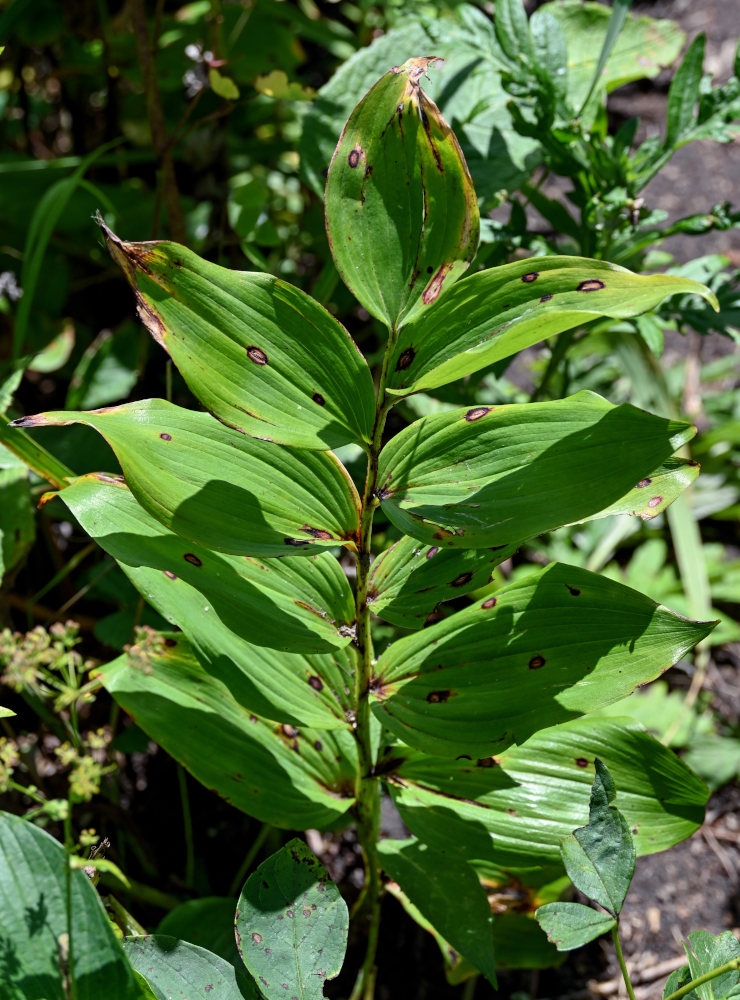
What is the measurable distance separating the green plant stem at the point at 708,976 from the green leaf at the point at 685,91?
3.65 ft

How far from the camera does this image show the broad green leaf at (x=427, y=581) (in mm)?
960

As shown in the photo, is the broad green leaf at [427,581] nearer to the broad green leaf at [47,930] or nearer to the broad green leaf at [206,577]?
the broad green leaf at [206,577]

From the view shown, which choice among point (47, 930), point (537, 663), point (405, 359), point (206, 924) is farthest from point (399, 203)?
point (206, 924)

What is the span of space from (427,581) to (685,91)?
886 mm

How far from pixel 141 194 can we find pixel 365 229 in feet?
4.13

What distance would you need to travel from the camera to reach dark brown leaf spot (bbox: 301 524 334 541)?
92 centimetres

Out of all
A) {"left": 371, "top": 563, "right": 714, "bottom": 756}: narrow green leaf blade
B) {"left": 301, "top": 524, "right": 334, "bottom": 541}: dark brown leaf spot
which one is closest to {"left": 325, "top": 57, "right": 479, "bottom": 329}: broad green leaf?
{"left": 301, "top": 524, "right": 334, "bottom": 541}: dark brown leaf spot

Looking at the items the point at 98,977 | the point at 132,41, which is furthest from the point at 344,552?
Result: the point at 132,41

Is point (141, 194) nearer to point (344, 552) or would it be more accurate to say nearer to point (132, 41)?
point (132, 41)

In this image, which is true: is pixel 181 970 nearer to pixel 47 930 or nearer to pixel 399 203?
pixel 47 930

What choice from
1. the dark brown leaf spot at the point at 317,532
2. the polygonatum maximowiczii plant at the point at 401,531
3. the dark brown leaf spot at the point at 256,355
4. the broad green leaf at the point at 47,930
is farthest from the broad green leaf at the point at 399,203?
the broad green leaf at the point at 47,930

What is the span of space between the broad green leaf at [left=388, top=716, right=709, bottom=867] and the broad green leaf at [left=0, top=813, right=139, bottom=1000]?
0.42 m

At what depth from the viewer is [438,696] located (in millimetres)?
988

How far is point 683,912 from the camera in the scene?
158 cm
